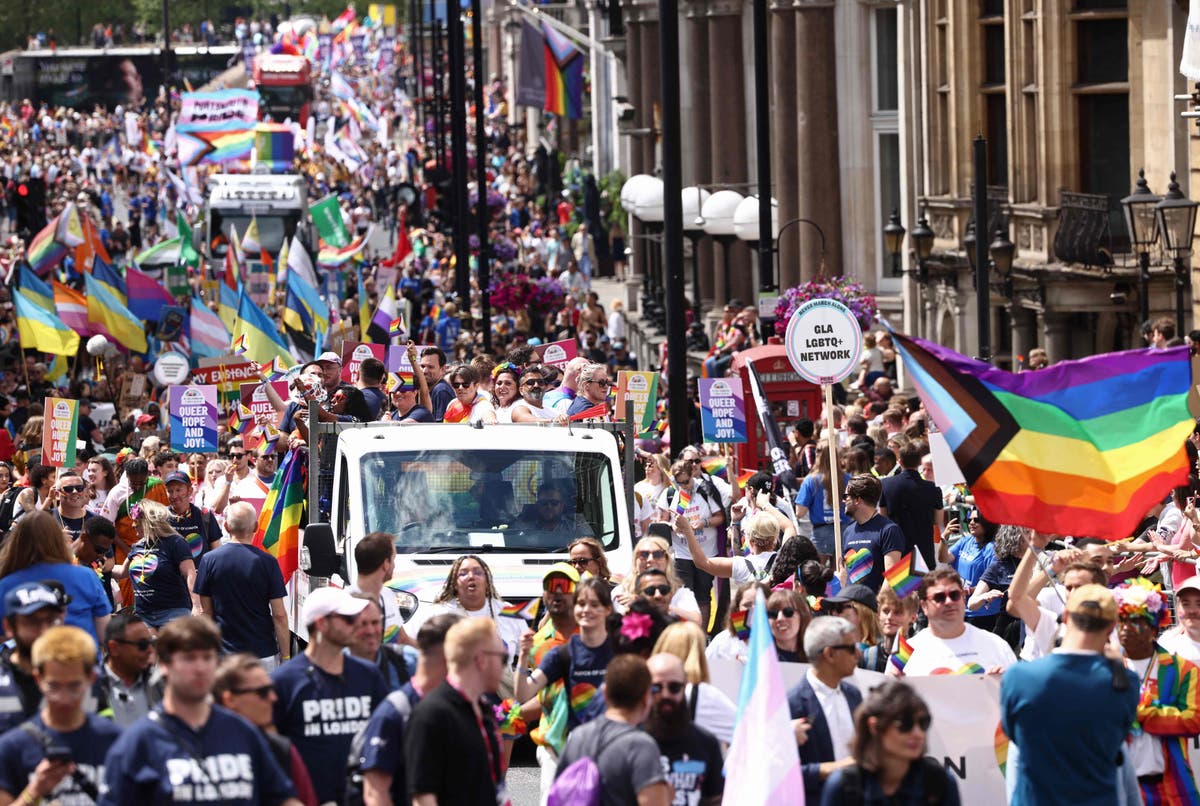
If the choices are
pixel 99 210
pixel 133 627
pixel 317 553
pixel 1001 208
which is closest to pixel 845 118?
pixel 1001 208

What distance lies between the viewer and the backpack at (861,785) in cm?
777

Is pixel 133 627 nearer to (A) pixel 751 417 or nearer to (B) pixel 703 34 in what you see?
(A) pixel 751 417

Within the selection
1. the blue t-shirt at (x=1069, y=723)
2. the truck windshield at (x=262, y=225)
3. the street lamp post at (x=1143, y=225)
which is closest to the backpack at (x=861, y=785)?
the blue t-shirt at (x=1069, y=723)

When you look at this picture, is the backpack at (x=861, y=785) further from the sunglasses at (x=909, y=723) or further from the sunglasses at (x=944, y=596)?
the sunglasses at (x=944, y=596)

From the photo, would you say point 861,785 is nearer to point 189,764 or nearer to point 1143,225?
point 189,764

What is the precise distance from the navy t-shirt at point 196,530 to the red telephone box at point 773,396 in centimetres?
699

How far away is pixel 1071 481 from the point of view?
1091 cm

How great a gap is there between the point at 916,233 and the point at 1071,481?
17362 millimetres

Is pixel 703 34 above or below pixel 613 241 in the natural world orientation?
above

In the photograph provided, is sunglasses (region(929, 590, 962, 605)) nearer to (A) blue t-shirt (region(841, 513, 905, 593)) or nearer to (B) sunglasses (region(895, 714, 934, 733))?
(B) sunglasses (region(895, 714, 934, 733))

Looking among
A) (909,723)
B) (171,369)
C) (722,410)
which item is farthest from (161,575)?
(171,369)

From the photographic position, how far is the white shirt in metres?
9.12

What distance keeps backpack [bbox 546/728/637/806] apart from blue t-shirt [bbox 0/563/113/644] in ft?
9.74

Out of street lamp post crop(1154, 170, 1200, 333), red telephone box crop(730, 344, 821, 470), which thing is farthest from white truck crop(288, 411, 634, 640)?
street lamp post crop(1154, 170, 1200, 333)
